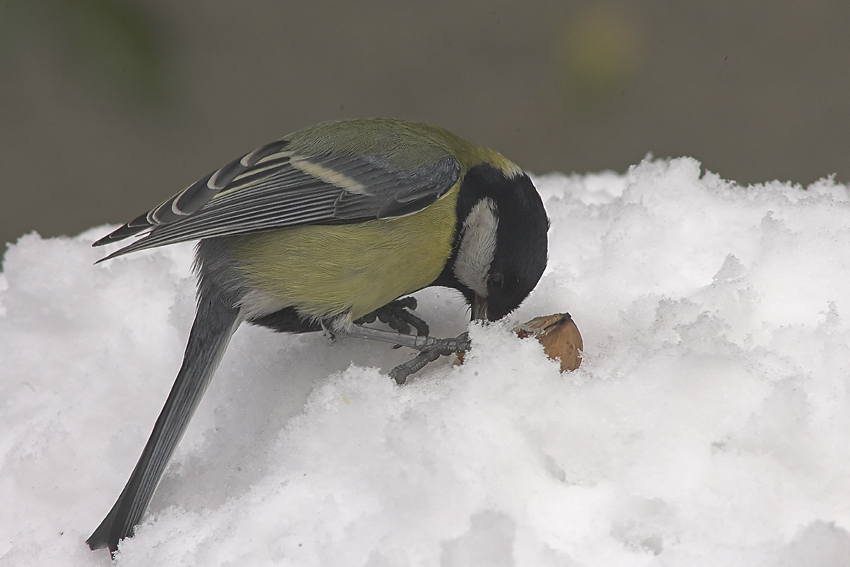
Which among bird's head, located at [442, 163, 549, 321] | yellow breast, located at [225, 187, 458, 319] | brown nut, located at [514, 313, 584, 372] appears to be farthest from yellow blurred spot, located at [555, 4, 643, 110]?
brown nut, located at [514, 313, 584, 372]

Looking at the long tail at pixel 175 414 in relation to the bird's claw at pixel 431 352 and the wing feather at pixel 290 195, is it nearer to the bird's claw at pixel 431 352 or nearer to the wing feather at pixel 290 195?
the wing feather at pixel 290 195

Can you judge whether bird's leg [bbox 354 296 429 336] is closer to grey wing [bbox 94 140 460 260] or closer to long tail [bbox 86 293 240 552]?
grey wing [bbox 94 140 460 260]

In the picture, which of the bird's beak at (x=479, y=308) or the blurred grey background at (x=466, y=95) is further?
the blurred grey background at (x=466, y=95)

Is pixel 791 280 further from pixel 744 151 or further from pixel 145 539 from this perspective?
pixel 744 151

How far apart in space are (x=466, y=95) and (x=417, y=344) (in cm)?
291

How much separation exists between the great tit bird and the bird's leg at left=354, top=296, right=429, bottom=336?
5cm

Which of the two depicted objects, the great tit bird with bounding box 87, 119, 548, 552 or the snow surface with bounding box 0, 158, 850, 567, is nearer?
the snow surface with bounding box 0, 158, 850, 567

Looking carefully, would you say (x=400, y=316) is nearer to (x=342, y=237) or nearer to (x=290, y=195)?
(x=342, y=237)

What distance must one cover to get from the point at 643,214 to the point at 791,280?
40 centimetres

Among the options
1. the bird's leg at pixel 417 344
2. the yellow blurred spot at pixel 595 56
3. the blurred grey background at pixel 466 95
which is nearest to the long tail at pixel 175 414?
the bird's leg at pixel 417 344

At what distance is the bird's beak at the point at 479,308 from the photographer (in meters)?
1.93

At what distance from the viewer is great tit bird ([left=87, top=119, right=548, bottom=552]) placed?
179 centimetres

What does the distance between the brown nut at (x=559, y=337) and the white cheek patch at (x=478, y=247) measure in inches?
11.0

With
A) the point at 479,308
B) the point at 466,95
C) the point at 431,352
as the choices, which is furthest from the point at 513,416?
the point at 466,95
